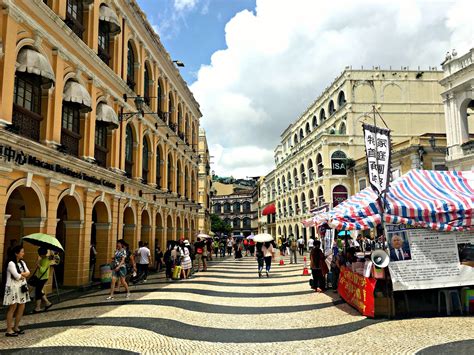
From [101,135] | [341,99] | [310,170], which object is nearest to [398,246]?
[101,135]

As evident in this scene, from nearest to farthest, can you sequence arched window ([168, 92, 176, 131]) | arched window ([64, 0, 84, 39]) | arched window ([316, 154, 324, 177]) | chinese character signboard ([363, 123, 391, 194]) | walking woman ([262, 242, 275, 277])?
chinese character signboard ([363, 123, 391, 194])
arched window ([64, 0, 84, 39])
walking woman ([262, 242, 275, 277])
arched window ([168, 92, 176, 131])
arched window ([316, 154, 324, 177])

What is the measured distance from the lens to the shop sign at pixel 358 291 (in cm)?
861

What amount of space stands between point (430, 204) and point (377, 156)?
1.66 meters

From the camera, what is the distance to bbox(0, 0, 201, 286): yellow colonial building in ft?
35.4

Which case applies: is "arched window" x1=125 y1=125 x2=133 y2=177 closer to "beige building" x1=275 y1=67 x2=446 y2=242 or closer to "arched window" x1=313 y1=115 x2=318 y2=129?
"beige building" x1=275 y1=67 x2=446 y2=242

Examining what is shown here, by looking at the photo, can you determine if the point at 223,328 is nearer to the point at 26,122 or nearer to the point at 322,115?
the point at 26,122

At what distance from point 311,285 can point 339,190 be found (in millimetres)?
25973

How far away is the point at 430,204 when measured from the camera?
9.06 m

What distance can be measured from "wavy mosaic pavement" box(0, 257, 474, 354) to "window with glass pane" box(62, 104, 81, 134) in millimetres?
6447

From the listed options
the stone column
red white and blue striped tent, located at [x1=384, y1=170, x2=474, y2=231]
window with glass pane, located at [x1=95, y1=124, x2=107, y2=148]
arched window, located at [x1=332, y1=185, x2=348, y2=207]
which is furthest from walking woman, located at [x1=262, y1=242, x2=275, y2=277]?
arched window, located at [x1=332, y1=185, x2=348, y2=207]

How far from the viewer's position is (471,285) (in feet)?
29.1

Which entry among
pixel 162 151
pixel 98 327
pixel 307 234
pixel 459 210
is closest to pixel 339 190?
pixel 307 234

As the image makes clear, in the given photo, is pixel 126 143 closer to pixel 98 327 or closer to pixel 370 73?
pixel 98 327

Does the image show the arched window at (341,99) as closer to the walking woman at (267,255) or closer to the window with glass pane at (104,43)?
the walking woman at (267,255)
